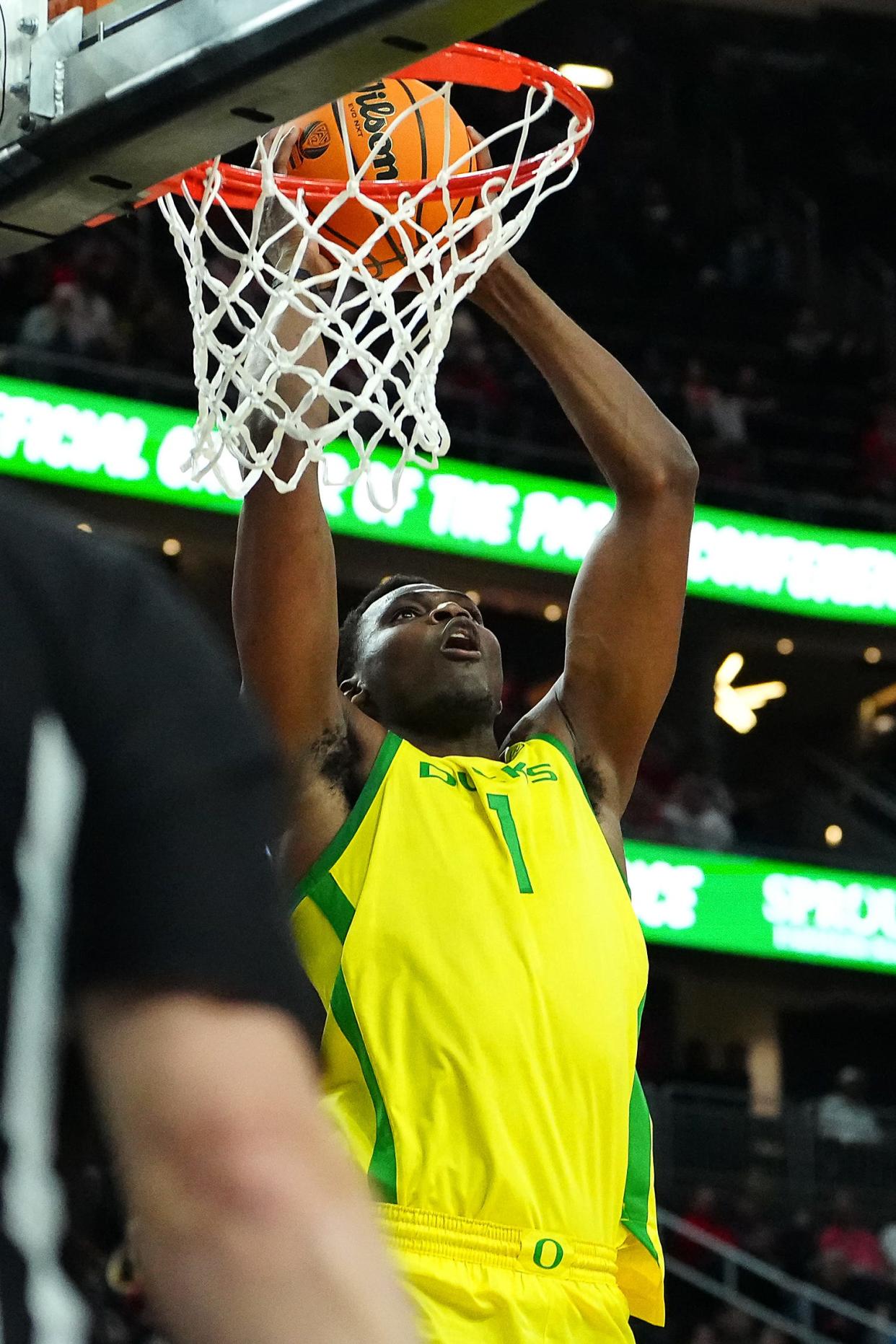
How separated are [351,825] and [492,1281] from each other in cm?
72

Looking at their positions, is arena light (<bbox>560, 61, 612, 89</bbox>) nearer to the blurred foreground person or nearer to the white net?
the white net

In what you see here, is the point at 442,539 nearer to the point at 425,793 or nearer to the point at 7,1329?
the point at 425,793

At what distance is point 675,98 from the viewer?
17875mm

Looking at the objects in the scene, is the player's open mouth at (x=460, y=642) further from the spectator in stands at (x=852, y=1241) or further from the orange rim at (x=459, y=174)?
the spectator in stands at (x=852, y=1241)

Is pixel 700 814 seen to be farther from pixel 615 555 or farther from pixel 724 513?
pixel 615 555

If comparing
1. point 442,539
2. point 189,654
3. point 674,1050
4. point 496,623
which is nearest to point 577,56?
point 496,623

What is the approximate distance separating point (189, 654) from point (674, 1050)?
15500 mm

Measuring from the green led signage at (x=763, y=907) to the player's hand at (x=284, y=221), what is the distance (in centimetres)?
931

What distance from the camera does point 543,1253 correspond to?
2887mm

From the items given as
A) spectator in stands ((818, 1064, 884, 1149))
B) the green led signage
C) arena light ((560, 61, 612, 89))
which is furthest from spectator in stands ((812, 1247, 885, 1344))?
arena light ((560, 61, 612, 89))

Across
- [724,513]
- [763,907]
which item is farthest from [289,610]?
[724,513]

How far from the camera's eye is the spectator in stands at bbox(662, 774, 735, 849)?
13.0 m

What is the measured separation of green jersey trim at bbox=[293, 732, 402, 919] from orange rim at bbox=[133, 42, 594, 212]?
953 mm

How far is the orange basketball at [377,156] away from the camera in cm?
346
